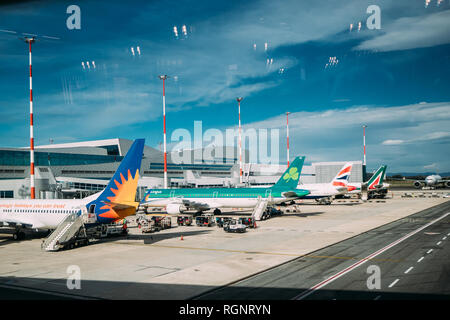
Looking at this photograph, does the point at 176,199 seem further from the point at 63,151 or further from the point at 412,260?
the point at 63,151

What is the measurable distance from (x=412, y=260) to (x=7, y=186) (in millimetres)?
63554

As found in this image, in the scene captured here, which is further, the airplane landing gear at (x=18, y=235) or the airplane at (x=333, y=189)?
the airplane at (x=333, y=189)

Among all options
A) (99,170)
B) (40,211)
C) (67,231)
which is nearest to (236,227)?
(67,231)

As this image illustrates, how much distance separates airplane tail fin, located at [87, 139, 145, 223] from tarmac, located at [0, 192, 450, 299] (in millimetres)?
2897

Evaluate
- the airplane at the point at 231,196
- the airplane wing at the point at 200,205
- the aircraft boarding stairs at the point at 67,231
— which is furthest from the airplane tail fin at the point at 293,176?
the aircraft boarding stairs at the point at 67,231

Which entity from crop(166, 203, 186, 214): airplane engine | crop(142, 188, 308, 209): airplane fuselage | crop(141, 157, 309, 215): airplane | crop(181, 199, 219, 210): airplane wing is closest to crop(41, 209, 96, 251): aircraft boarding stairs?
crop(166, 203, 186, 214): airplane engine

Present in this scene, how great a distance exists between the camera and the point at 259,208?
1984 inches

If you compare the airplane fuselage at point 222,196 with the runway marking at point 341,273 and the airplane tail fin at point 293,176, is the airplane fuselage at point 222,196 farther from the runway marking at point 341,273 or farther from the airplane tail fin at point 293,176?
the runway marking at point 341,273

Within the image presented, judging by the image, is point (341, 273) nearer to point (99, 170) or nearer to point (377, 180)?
point (377, 180)

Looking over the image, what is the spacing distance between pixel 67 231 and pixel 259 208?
27.3 m

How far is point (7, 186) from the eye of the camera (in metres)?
62.1

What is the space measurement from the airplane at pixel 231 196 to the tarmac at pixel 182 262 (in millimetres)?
11241

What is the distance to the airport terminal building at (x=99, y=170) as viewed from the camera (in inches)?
2662
